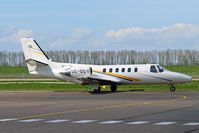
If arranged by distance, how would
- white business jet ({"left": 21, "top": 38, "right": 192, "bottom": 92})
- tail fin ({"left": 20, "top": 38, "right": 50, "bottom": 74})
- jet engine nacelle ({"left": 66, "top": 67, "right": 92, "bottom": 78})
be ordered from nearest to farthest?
jet engine nacelle ({"left": 66, "top": 67, "right": 92, "bottom": 78})
white business jet ({"left": 21, "top": 38, "right": 192, "bottom": 92})
tail fin ({"left": 20, "top": 38, "right": 50, "bottom": 74})

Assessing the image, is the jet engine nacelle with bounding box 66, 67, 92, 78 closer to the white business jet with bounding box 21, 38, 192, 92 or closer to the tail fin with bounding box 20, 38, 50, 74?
the white business jet with bounding box 21, 38, 192, 92

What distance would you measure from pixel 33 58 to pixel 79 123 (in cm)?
2532

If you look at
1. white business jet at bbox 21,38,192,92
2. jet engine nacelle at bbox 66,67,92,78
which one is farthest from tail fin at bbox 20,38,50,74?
jet engine nacelle at bbox 66,67,92,78

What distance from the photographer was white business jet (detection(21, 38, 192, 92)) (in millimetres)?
36062

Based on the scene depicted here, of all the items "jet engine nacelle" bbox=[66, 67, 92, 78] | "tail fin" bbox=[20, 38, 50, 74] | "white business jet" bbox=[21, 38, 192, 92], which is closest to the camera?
"jet engine nacelle" bbox=[66, 67, 92, 78]

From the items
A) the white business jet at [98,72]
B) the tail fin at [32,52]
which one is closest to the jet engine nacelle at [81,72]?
the white business jet at [98,72]

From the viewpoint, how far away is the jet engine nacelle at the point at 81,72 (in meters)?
35.9

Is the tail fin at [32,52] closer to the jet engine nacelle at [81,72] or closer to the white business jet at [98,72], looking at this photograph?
the white business jet at [98,72]

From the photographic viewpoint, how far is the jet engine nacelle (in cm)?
3591

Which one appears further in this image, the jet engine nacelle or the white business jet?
the white business jet

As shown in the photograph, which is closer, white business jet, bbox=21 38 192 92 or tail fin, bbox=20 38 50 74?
white business jet, bbox=21 38 192 92

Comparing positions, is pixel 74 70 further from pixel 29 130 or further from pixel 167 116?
pixel 29 130

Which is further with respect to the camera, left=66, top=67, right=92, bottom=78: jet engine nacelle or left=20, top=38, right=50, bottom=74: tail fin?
left=20, top=38, right=50, bottom=74: tail fin

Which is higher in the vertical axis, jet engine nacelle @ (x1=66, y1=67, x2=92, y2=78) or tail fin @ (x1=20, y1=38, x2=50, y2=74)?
tail fin @ (x1=20, y1=38, x2=50, y2=74)
